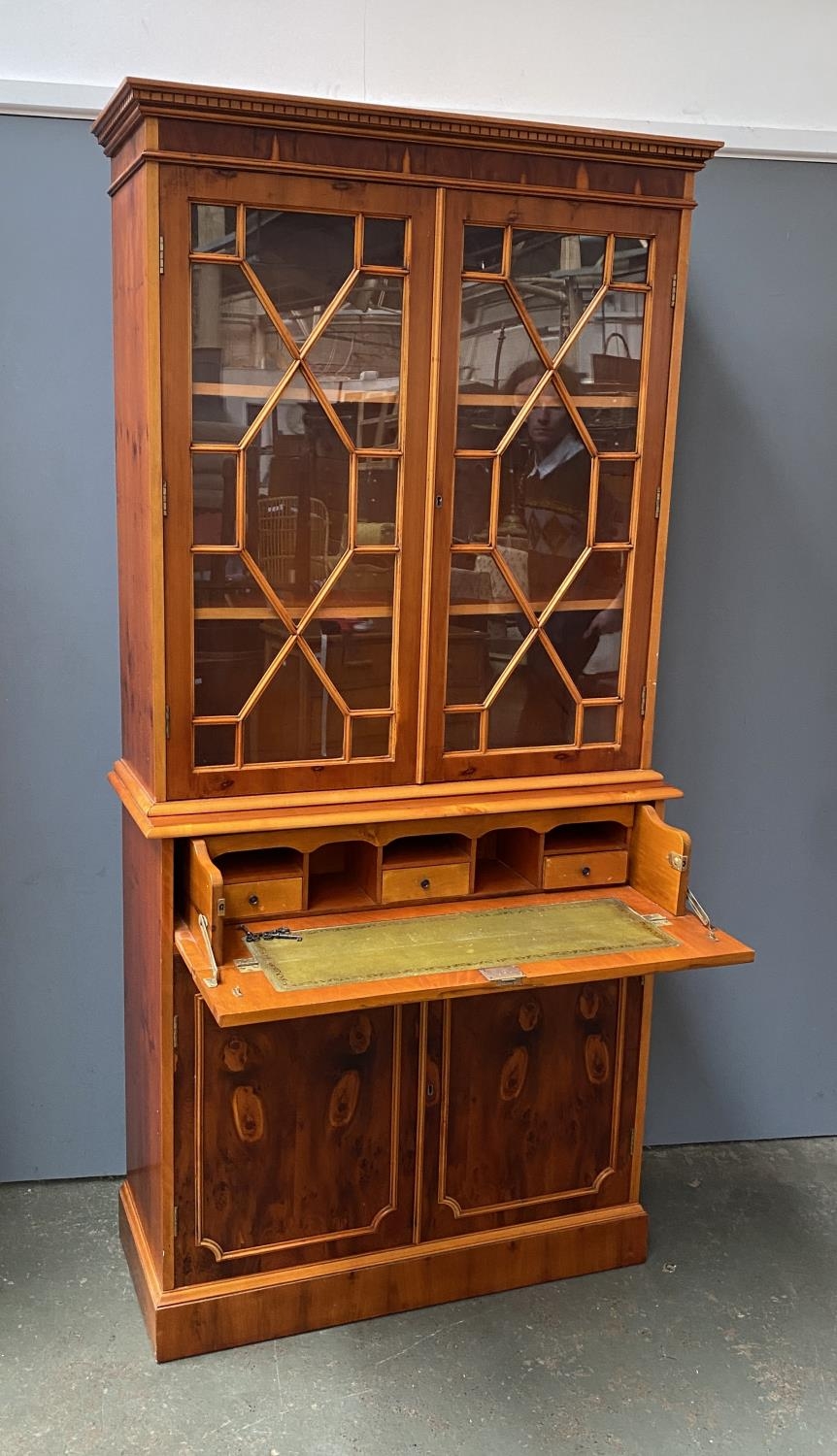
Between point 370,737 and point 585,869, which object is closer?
point 370,737

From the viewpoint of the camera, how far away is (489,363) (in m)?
2.15

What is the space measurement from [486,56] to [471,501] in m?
0.99

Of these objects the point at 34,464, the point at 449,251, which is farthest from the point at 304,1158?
the point at 449,251

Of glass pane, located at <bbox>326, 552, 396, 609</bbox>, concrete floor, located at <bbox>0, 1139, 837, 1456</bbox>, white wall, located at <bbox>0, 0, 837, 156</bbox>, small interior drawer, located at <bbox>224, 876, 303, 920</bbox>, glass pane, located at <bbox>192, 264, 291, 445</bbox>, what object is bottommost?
concrete floor, located at <bbox>0, 1139, 837, 1456</bbox>

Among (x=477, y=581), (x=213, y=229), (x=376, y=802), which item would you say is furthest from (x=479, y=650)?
(x=213, y=229)

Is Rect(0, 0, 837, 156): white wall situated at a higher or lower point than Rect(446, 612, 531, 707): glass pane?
higher

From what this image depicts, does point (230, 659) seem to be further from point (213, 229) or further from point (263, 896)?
point (213, 229)

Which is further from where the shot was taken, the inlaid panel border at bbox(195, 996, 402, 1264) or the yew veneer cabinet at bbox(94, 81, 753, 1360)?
the inlaid panel border at bbox(195, 996, 402, 1264)

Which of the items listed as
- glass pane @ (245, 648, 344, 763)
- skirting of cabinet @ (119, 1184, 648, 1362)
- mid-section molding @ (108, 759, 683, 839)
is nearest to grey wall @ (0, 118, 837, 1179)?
mid-section molding @ (108, 759, 683, 839)

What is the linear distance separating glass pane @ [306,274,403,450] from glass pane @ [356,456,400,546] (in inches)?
1.5

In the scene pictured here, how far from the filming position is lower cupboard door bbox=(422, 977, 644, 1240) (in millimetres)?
2406

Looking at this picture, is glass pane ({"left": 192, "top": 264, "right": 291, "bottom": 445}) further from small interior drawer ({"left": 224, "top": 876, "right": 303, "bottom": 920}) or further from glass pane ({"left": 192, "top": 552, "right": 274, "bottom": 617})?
small interior drawer ({"left": 224, "top": 876, "right": 303, "bottom": 920})

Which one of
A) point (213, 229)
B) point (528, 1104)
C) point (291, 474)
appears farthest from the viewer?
point (528, 1104)

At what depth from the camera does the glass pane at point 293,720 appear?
2139mm
